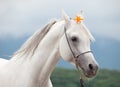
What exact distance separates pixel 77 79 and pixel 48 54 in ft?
10.9

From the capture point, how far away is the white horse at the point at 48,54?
250 centimetres

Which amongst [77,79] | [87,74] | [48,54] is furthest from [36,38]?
[77,79]

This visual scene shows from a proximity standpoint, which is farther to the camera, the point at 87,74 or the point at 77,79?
the point at 77,79

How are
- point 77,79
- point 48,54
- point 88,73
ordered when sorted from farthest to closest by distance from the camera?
point 77,79 → point 48,54 → point 88,73

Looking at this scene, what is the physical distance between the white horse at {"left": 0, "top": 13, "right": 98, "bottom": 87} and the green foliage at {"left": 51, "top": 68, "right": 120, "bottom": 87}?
9.96 ft

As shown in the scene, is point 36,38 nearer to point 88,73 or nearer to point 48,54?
point 48,54

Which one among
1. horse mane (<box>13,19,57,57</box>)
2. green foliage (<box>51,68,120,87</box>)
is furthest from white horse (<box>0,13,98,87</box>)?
green foliage (<box>51,68,120,87</box>)

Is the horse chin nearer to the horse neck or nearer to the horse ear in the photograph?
the horse neck

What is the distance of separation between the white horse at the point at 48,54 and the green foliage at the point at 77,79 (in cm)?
304

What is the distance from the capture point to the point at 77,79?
5852 mm

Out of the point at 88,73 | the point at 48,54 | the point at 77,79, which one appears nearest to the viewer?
the point at 88,73

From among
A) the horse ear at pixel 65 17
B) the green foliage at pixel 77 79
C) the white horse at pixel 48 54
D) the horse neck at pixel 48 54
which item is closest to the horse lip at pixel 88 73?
the white horse at pixel 48 54

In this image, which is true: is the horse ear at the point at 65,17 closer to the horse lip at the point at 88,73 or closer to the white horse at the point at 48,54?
the white horse at the point at 48,54

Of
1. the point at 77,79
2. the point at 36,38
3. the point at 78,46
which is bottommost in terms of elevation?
the point at 77,79
